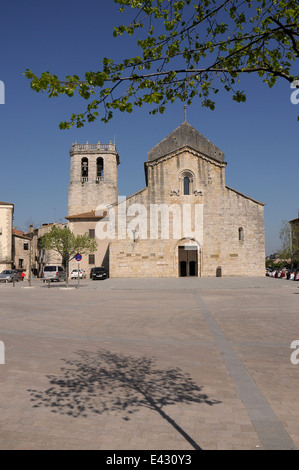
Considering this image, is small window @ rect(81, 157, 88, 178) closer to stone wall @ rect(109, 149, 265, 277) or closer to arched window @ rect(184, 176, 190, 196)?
stone wall @ rect(109, 149, 265, 277)

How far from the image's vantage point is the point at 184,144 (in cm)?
4034

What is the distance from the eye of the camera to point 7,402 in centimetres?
475

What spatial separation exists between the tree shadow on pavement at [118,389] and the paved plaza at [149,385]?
0.05 ft

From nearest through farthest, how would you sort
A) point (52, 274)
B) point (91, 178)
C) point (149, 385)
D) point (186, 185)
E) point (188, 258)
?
point (149, 385)
point (52, 274)
point (188, 258)
point (186, 185)
point (91, 178)

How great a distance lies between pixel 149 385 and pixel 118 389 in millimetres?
472

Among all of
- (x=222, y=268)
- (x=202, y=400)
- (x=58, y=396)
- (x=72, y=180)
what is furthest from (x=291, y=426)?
(x=72, y=180)

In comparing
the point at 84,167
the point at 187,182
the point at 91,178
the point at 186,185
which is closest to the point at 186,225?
the point at 186,185

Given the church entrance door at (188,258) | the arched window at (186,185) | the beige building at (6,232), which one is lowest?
the church entrance door at (188,258)

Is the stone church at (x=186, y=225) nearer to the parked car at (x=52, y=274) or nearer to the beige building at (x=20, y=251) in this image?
the parked car at (x=52, y=274)

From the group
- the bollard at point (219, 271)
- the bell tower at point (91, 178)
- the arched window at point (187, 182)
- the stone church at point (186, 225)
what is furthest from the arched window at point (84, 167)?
the bollard at point (219, 271)

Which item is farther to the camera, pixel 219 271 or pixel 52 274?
pixel 219 271

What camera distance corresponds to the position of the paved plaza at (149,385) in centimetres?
385

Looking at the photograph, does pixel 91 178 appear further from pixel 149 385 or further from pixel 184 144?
pixel 149 385

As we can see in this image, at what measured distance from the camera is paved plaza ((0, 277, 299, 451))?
3.85 meters
